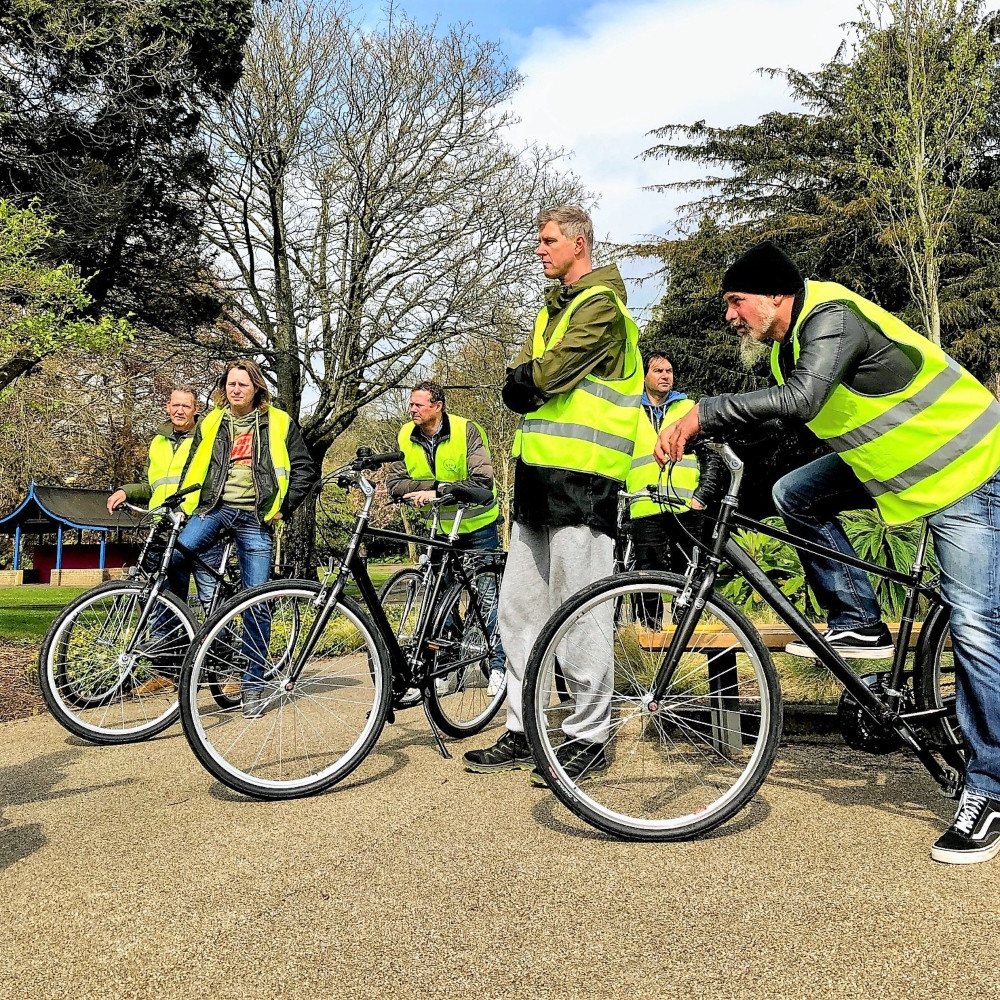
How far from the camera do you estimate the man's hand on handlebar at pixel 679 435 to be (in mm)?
3209

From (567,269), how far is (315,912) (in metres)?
2.83

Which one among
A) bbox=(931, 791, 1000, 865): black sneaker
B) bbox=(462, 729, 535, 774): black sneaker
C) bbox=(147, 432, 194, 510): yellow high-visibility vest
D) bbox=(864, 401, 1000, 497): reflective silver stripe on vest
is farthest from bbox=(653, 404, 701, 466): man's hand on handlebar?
bbox=(147, 432, 194, 510): yellow high-visibility vest

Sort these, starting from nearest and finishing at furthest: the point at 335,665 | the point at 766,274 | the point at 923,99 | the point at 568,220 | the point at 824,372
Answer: the point at 824,372 < the point at 766,274 < the point at 568,220 < the point at 335,665 < the point at 923,99

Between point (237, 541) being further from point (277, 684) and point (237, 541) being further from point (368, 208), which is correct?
point (368, 208)

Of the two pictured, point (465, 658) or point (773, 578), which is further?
point (773, 578)

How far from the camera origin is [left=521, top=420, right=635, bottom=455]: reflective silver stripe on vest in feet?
13.3

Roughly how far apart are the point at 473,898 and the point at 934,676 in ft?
6.20

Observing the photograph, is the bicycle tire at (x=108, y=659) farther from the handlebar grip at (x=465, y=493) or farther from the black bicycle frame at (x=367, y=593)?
the handlebar grip at (x=465, y=493)

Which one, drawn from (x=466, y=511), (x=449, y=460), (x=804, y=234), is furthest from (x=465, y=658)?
(x=804, y=234)

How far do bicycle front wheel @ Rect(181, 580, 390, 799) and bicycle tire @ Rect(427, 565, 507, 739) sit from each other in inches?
17.0

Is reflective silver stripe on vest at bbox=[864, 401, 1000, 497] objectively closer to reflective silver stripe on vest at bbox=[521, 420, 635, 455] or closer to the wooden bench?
the wooden bench

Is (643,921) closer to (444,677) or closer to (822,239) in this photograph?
(444,677)

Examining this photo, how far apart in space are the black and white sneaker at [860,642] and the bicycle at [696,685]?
0.21ft

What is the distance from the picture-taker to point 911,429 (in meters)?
3.22
